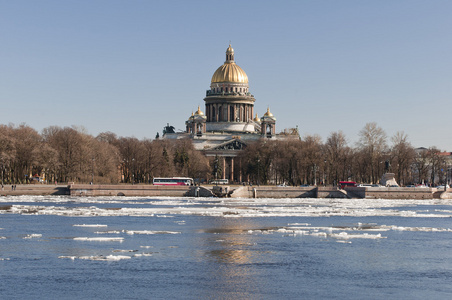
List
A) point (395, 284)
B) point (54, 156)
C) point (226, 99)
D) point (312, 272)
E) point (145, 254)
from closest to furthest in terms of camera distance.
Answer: point (395, 284) < point (312, 272) < point (145, 254) < point (54, 156) < point (226, 99)

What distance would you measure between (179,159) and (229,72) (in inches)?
1800

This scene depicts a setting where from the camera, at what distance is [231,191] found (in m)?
104

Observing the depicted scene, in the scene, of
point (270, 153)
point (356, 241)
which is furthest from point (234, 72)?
point (356, 241)

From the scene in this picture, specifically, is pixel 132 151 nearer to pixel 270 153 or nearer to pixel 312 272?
pixel 270 153

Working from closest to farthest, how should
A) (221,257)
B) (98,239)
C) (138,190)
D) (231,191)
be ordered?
(221,257)
(98,239)
(138,190)
(231,191)

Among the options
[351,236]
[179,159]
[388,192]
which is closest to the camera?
[351,236]

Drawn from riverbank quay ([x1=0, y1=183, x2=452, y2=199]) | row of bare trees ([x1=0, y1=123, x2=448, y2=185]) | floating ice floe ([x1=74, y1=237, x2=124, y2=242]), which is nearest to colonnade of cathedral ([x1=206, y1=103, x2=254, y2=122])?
row of bare trees ([x1=0, y1=123, x2=448, y2=185])

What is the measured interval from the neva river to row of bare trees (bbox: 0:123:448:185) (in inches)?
1955

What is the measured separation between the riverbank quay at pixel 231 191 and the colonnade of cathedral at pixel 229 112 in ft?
258

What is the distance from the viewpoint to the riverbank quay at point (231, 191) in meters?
99.6

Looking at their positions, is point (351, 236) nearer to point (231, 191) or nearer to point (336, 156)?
point (231, 191)

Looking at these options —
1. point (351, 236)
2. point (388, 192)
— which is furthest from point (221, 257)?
point (388, 192)

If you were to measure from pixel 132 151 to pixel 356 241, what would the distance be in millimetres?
88005

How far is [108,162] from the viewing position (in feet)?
389
